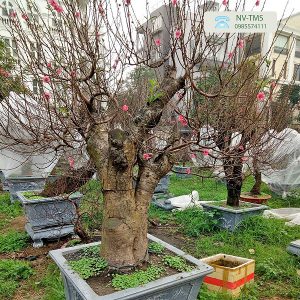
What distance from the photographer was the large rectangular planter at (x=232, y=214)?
17.1ft

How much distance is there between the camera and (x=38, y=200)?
4.73 m

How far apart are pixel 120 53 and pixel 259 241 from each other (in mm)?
3934

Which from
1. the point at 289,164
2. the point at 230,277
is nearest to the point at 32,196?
the point at 230,277

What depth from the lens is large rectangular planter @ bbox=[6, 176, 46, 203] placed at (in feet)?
24.0

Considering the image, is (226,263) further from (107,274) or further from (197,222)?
(197,222)

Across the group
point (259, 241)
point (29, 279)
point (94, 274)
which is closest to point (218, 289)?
point (94, 274)

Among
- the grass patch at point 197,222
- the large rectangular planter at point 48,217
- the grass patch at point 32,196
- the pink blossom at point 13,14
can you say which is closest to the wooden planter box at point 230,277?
the grass patch at point 197,222

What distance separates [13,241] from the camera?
4.89 meters

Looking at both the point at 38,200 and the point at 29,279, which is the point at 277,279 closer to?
the point at 29,279

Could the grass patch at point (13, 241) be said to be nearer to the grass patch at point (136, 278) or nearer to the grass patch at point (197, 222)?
the grass patch at point (197, 222)

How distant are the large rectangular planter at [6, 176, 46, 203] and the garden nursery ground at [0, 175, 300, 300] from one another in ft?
1.17

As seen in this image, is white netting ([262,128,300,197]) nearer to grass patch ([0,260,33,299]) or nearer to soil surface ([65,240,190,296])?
soil surface ([65,240,190,296])

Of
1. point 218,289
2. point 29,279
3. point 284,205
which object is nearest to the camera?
point 218,289

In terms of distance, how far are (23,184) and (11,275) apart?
393cm
